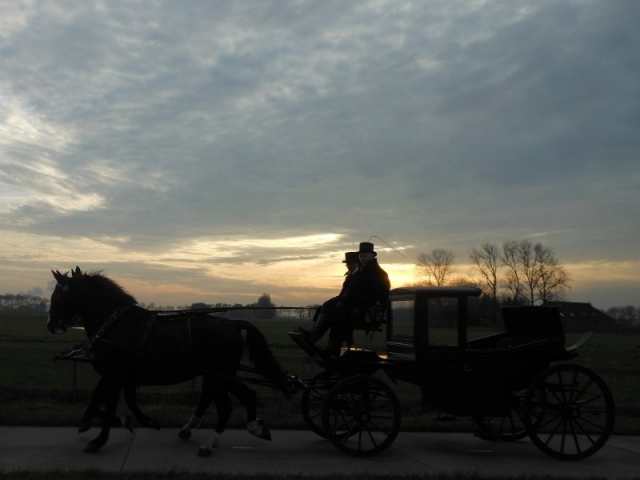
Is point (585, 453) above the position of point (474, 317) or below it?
below

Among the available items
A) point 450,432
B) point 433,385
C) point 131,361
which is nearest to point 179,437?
point 131,361

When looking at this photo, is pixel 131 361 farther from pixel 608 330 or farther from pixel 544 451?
pixel 608 330

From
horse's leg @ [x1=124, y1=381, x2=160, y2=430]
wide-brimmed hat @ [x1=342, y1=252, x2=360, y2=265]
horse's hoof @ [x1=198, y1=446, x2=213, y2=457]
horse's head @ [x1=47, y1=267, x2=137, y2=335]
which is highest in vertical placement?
wide-brimmed hat @ [x1=342, y1=252, x2=360, y2=265]

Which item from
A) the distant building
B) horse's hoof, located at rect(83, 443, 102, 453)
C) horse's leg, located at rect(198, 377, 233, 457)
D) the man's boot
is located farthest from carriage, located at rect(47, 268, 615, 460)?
the distant building

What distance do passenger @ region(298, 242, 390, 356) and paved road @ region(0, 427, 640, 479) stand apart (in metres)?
1.36

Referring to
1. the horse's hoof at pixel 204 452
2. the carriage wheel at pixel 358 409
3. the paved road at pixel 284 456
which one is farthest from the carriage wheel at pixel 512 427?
the horse's hoof at pixel 204 452

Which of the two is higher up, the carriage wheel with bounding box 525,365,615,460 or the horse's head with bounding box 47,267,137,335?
the horse's head with bounding box 47,267,137,335

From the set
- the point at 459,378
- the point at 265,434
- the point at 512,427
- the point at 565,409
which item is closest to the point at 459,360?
the point at 459,378

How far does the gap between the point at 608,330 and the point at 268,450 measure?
8233 centimetres

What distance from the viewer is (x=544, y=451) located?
22.2 feet

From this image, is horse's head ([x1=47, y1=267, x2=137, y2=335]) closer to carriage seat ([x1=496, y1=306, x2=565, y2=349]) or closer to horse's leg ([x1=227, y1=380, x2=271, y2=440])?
horse's leg ([x1=227, y1=380, x2=271, y2=440])

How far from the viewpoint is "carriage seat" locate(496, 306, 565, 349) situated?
7.21 meters

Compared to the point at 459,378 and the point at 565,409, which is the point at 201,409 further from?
the point at 565,409

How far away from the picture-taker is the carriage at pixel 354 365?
6840mm
